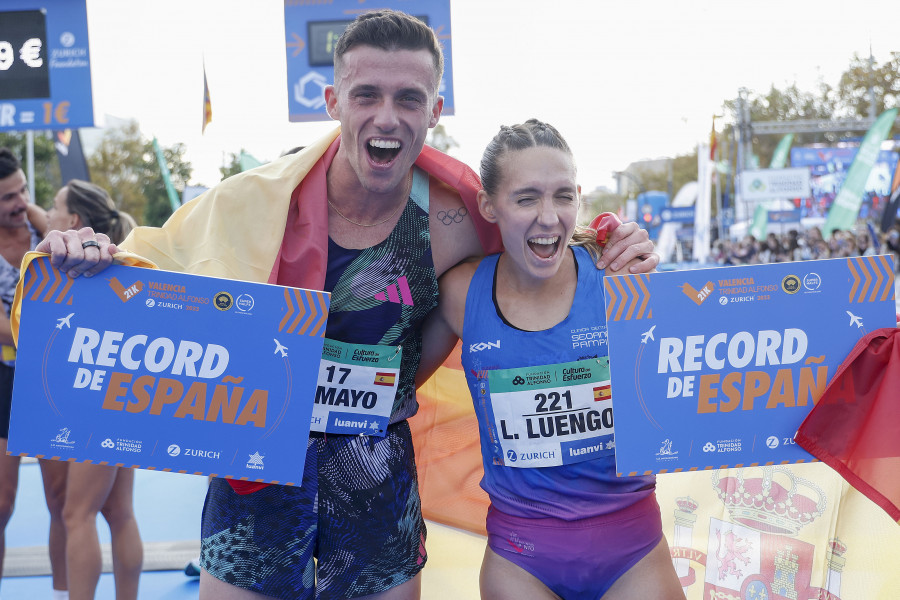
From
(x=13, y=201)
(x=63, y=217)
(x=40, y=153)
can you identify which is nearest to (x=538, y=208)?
(x=63, y=217)

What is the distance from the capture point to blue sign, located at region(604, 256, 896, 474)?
2.21 meters

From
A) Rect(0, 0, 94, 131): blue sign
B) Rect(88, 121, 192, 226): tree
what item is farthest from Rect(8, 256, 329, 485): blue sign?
Rect(88, 121, 192, 226): tree

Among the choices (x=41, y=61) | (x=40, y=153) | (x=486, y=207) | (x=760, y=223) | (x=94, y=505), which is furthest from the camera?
(x=40, y=153)

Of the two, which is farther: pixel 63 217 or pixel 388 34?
pixel 63 217

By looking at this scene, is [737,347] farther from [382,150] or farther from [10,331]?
[10,331]

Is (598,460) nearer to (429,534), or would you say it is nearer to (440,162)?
(440,162)

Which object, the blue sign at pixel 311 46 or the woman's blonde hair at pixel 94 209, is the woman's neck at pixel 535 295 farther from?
the blue sign at pixel 311 46

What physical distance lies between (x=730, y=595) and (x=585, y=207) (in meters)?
1.73

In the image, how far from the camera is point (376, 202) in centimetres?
245

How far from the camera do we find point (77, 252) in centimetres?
206

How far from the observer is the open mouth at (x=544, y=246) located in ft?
7.89

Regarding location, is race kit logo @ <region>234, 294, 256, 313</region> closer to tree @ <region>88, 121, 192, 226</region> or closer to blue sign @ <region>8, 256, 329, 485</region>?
blue sign @ <region>8, 256, 329, 485</region>

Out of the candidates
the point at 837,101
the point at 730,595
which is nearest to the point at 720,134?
the point at 837,101

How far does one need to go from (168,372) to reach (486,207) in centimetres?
109
